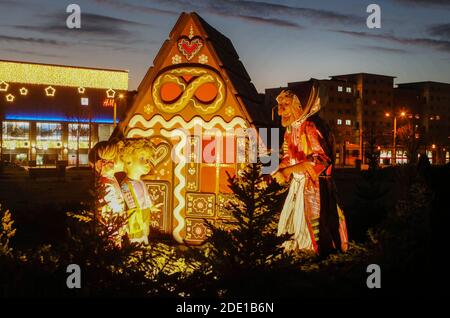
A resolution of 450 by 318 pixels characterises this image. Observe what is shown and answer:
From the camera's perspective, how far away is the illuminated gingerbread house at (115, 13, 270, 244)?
8773 mm

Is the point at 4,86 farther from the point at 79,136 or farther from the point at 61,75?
the point at 79,136

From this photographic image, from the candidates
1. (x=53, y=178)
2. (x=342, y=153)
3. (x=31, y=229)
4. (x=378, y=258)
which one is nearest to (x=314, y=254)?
(x=378, y=258)

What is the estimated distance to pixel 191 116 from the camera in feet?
29.6

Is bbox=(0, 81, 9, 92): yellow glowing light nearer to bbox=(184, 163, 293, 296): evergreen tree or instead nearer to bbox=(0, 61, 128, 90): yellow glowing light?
bbox=(0, 61, 128, 90): yellow glowing light

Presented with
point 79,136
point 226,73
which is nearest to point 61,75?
point 79,136

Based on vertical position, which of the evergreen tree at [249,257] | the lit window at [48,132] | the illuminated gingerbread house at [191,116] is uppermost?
the lit window at [48,132]

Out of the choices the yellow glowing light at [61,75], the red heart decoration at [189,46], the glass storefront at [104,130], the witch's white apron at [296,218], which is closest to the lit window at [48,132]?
the glass storefront at [104,130]

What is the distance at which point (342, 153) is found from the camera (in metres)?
70.4

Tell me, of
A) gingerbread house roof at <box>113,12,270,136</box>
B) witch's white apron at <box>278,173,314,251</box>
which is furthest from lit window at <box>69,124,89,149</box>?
witch's white apron at <box>278,173,314,251</box>

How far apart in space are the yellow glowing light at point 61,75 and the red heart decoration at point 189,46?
153 ft

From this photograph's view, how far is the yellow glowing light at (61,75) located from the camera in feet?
168

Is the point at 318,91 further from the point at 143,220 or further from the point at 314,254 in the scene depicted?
the point at 143,220

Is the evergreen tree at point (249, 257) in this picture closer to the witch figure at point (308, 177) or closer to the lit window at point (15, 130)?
the witch figure at point (308, 177)
